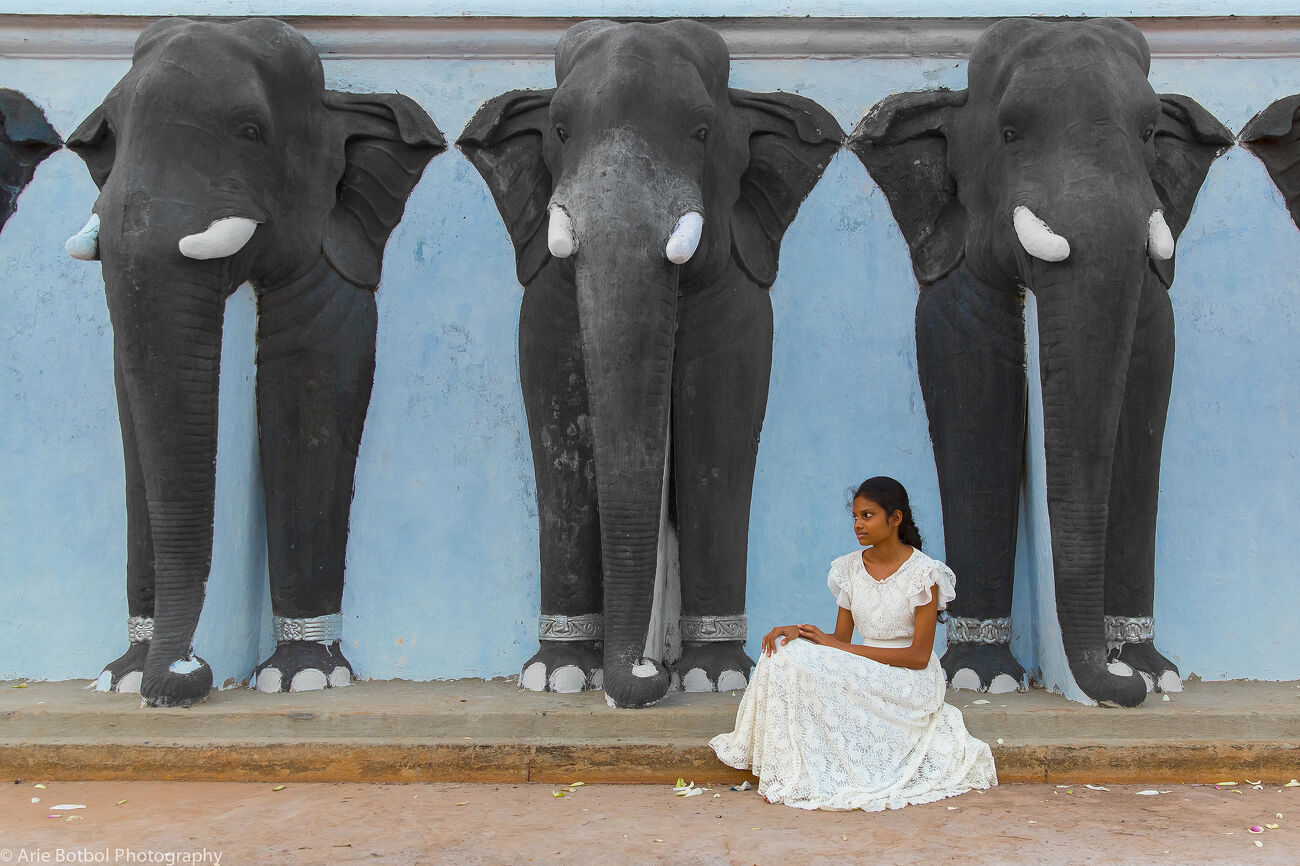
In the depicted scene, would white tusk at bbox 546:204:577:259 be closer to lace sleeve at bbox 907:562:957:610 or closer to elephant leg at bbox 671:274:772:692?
elephant leg at bbox 671:274:772:692

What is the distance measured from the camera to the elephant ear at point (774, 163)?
4.74 m

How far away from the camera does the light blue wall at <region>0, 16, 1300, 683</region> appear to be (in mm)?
4926

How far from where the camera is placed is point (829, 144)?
485 centimetres

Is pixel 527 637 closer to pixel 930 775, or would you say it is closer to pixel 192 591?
pixel 192 591

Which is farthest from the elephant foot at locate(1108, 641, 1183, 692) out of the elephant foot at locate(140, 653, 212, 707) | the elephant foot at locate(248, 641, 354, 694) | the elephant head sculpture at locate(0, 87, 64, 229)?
the elephant head sculpture at locate(0, 87, 64, 229)

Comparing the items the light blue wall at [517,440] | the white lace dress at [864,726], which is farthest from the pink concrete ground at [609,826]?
the light blue wall at [517,440]

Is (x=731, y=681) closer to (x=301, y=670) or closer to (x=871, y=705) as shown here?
(x=871, y=705)

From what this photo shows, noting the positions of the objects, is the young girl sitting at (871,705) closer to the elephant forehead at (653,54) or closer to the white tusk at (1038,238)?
the white tusk at (1038,238)

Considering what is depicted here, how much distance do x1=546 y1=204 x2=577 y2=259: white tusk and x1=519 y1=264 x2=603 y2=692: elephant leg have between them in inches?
21.9

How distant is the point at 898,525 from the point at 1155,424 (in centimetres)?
146

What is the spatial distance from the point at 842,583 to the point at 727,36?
2487mm

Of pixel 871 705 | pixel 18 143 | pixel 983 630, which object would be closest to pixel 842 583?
pixel 871 705

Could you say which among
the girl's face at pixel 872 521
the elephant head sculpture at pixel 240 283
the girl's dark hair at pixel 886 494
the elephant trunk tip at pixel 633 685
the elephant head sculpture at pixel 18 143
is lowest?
the elephant trunk tip at pixel 633 685

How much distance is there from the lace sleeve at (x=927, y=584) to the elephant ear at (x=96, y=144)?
325 cm
